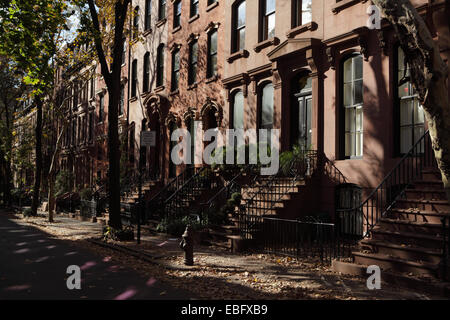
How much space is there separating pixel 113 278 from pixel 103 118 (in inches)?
985

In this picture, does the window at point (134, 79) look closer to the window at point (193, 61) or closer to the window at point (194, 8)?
the window at point (193, 61)

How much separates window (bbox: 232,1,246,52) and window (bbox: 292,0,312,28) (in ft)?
10.8

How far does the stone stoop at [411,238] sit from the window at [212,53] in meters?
12.1

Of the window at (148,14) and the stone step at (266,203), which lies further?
the window at (148,14)

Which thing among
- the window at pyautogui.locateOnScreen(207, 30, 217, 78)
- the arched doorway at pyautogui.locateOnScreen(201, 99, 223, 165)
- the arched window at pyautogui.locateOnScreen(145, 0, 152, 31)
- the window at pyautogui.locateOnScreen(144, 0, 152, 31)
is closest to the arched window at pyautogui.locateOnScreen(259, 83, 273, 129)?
the arched doorway at pyautogui.locateOnScreen(201, 99, 223, 165)

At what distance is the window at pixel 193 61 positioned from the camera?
2095 centimetres

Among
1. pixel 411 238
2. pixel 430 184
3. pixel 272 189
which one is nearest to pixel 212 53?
pixel 272 189

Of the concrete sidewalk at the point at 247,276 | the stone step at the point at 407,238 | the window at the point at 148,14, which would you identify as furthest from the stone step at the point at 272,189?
the window at the point at 148,14

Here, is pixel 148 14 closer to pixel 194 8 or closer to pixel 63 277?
pixel 194 8

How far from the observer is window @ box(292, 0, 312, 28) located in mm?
14727

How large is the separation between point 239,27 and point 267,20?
183 cm
